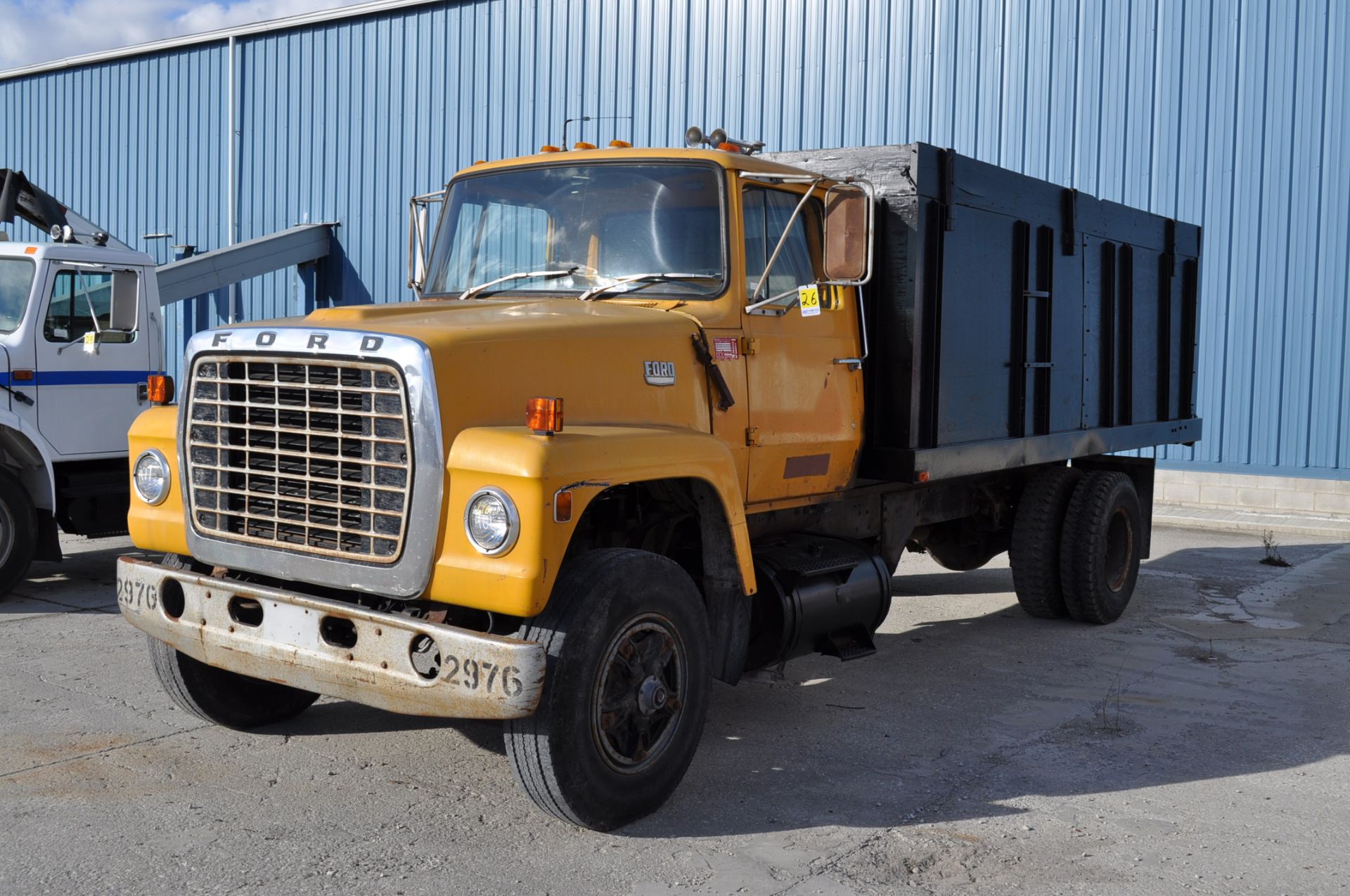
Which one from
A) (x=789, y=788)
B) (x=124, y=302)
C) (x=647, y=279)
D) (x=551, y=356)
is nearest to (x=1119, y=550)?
(x=789, y=788)

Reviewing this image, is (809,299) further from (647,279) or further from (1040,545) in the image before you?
(1040,545)

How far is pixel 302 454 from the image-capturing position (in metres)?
4.51

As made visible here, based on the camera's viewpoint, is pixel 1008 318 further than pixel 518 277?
Yes

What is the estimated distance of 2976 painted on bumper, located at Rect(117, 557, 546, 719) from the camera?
4078mm

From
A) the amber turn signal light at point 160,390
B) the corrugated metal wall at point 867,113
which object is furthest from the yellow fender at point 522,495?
the corrugated metal wall at point 867,113

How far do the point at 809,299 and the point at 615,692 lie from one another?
6.80ft

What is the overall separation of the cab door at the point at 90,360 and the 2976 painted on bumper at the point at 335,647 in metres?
4.35

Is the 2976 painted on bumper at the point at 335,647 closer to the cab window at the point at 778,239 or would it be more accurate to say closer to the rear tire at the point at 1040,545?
the cab window at the point at 778,239

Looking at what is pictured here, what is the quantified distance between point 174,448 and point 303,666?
4.11 feet

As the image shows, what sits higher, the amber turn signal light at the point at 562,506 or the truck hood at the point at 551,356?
the truck hood at the point at 551,356

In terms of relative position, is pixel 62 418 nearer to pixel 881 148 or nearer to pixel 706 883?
pixel 881 148

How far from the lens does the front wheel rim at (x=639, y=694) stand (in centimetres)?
445

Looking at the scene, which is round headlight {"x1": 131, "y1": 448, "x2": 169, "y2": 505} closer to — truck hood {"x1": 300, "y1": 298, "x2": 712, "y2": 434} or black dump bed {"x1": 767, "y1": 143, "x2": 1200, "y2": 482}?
truck hood {"x1": 300, "y1": 298, "x2": 712, "y2": 434}

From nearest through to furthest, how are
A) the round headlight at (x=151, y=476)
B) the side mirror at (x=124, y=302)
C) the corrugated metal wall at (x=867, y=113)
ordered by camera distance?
1. the round headlight at (x=151, y=476)
2. the side mirror at (x=124, y=302)
3. the corrugated metal wall at (x=867, y=113)
